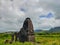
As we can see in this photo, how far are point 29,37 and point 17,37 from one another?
16.9 feet

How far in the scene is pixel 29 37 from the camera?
4172cm

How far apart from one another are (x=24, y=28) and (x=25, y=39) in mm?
2693

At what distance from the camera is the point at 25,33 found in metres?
42.0

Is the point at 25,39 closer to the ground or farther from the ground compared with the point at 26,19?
closer to the ground

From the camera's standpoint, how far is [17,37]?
45.8m

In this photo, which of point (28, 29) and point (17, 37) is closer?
point (28, 29)

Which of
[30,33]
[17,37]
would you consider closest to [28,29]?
[30,33]

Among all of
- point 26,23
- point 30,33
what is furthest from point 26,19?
point 30,33

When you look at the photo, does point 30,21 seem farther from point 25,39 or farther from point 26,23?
point 25,39

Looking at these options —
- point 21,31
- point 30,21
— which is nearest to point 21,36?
point 21,31

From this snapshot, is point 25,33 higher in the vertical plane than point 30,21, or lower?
lower

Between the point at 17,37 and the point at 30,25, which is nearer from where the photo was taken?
the point at 30,25

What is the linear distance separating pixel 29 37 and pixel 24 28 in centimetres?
253

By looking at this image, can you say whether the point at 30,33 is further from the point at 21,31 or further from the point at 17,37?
the point at 17,37
